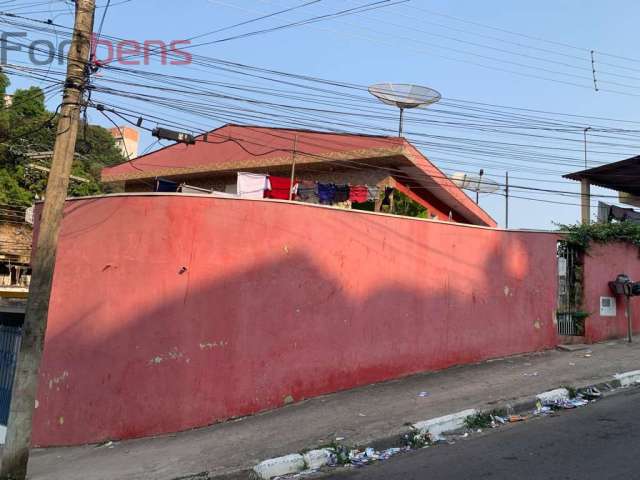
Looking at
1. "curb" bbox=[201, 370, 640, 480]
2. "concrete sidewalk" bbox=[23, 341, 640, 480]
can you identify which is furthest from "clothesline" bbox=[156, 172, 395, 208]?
"curb" bbox=[201, 370, 640, 480]

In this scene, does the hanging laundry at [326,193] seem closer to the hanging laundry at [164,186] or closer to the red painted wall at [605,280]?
the hanging laundry at [164,186]

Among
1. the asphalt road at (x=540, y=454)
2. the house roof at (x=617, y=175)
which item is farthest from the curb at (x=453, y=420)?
the house roof at (x=617, y=175)

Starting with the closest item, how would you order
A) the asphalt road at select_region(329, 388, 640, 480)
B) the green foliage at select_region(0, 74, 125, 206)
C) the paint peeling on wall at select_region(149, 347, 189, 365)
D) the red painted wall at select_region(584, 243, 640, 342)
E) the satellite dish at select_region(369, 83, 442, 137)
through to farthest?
1. the asphalt road at select_region(329, 388, 640, 480)
2. the paint peeling on wall at select_region(149, 347, 189, 365)
3. the red painted wall at select_region(584, 243, 640, 342)
4. the satellite dish at select_region(369, 83, 442, 137)
5. the green foliage at select_region(0, 74, 125, 206)

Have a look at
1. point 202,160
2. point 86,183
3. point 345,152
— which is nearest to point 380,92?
point 345,152

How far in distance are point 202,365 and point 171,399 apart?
64 centimetres

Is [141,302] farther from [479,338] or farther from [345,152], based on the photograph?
[345,152]

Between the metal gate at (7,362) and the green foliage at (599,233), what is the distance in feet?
36.3

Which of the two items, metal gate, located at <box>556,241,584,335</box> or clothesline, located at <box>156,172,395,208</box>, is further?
clothesline, located at <box>156,172,395,208</box>

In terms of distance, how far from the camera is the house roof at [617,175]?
15820 mm

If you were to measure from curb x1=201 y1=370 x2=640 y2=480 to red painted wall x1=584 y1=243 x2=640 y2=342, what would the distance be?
2.92m

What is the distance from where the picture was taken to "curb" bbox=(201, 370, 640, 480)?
5.56 metres

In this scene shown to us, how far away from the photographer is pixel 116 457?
6.97m

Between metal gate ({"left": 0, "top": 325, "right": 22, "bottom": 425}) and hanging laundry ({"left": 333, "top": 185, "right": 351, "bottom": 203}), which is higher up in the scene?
hanging laundry ({"left": 333, "top": 185, "right": 351, "bottom": 203})

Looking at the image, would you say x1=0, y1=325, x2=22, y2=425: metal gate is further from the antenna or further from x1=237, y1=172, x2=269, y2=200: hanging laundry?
the antenna
